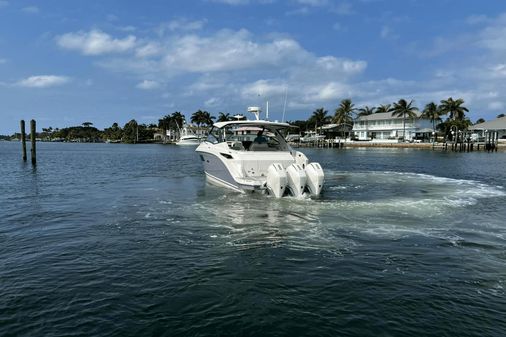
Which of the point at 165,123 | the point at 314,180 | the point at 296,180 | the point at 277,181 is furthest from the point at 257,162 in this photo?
the point at 165,123

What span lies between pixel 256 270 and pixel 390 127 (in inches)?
4127

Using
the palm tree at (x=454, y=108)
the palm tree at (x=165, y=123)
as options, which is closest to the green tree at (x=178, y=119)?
the palm tree at (x=165, y=123)

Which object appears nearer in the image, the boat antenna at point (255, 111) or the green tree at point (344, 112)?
the boat antenna at point (255, 111)

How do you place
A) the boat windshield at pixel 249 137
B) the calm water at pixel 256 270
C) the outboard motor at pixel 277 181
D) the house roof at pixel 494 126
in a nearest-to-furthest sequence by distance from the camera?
1. the calm water at pixel 256 270
2. the outboard motor at pixel 277 181
3. the boat windshield at pixel 249 137
4. the house roof at pixel 494 126

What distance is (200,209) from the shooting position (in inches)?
549

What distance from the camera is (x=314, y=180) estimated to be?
15.2 metres

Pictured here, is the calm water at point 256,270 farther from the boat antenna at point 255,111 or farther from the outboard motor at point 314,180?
the boat antenna at point 255,111

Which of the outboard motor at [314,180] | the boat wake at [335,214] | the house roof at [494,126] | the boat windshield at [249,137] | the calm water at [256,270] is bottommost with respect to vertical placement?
the calm water at [256,270]

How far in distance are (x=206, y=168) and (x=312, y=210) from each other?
9900 mm

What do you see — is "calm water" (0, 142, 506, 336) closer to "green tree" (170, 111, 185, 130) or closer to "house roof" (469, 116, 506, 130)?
"house roof" (469, 116, 506, 130)

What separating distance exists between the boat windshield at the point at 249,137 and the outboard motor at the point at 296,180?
3385 millimetres

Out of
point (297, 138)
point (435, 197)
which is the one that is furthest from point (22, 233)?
point (297, 138)

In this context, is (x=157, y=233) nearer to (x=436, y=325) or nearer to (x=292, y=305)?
(x=292, y=305)

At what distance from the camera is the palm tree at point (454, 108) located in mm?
93562
